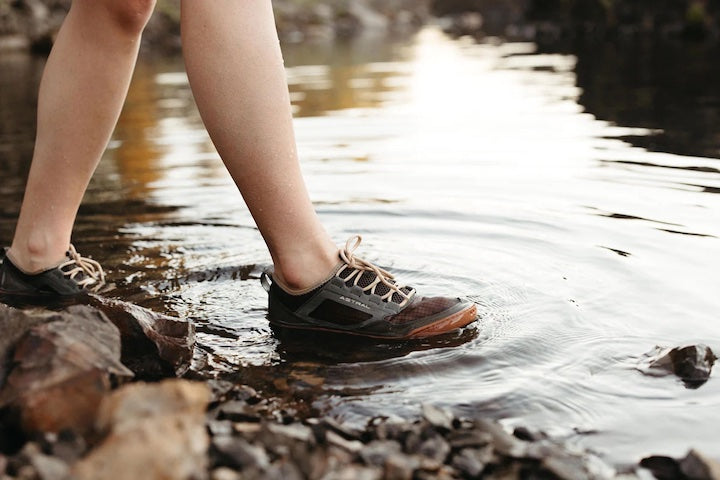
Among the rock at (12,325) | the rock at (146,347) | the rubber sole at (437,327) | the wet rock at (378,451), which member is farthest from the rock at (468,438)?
the rock at (12,325)

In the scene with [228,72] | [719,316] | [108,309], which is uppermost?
[228,72]

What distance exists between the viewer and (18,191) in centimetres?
435

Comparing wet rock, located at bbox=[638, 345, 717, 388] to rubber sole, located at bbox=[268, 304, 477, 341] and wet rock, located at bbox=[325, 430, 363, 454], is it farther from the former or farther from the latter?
wet rock, located at bbox=[325, 430, 363, 454]

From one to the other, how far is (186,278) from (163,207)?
128cm

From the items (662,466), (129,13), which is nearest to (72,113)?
(129,13)

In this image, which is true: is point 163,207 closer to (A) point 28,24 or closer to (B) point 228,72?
(B) point 228,72

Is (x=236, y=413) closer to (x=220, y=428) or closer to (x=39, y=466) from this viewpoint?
(x=220, y=428)

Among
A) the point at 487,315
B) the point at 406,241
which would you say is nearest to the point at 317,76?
the point at 406,241

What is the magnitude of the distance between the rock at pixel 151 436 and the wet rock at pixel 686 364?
1.07 metres

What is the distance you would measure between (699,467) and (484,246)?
1615 millimetres

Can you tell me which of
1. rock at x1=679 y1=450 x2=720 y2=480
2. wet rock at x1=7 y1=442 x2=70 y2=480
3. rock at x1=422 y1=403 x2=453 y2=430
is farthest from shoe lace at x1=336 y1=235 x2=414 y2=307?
wet rock at x1=7 y1=442 x2=70 y2=480

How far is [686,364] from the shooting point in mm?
1939

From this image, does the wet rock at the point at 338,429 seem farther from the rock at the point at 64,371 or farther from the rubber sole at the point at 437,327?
Result: the rubber sole at the point at 437,327

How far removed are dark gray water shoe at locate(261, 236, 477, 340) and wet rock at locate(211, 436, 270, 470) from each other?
81cm
